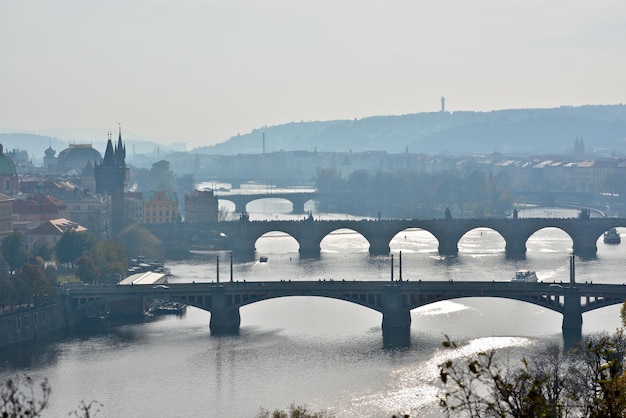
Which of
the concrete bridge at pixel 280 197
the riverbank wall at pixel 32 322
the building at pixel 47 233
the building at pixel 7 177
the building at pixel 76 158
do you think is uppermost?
the building at pixel 76 158

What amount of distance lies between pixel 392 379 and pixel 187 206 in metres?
48.7

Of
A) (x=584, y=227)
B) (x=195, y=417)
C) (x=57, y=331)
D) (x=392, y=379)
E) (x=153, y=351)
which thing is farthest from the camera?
(x=584, y=227)

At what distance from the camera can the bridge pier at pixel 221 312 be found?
40.6 metres

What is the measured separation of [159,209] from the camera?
76250 mm

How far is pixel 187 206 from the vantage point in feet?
262

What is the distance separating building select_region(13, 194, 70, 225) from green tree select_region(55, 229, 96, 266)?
35.8 ft

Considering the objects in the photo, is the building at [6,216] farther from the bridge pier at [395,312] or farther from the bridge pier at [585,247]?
the bridge pier at [585,247]

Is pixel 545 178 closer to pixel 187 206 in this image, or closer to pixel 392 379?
pixel 187 206

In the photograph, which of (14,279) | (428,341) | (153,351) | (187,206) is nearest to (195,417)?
(153,351)

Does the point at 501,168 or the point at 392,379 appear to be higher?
the point at 501,168

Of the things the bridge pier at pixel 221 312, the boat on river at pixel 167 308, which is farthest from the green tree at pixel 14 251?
the bridge pier at pixel 221 312

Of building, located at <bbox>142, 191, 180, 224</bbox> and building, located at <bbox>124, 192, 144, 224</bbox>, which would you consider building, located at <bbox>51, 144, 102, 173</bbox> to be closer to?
building, located at <bbox>142, 191, 180, 224</bbox>

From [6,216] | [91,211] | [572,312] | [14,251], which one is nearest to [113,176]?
[91,211]

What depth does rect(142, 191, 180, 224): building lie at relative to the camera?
75750 millimetres
